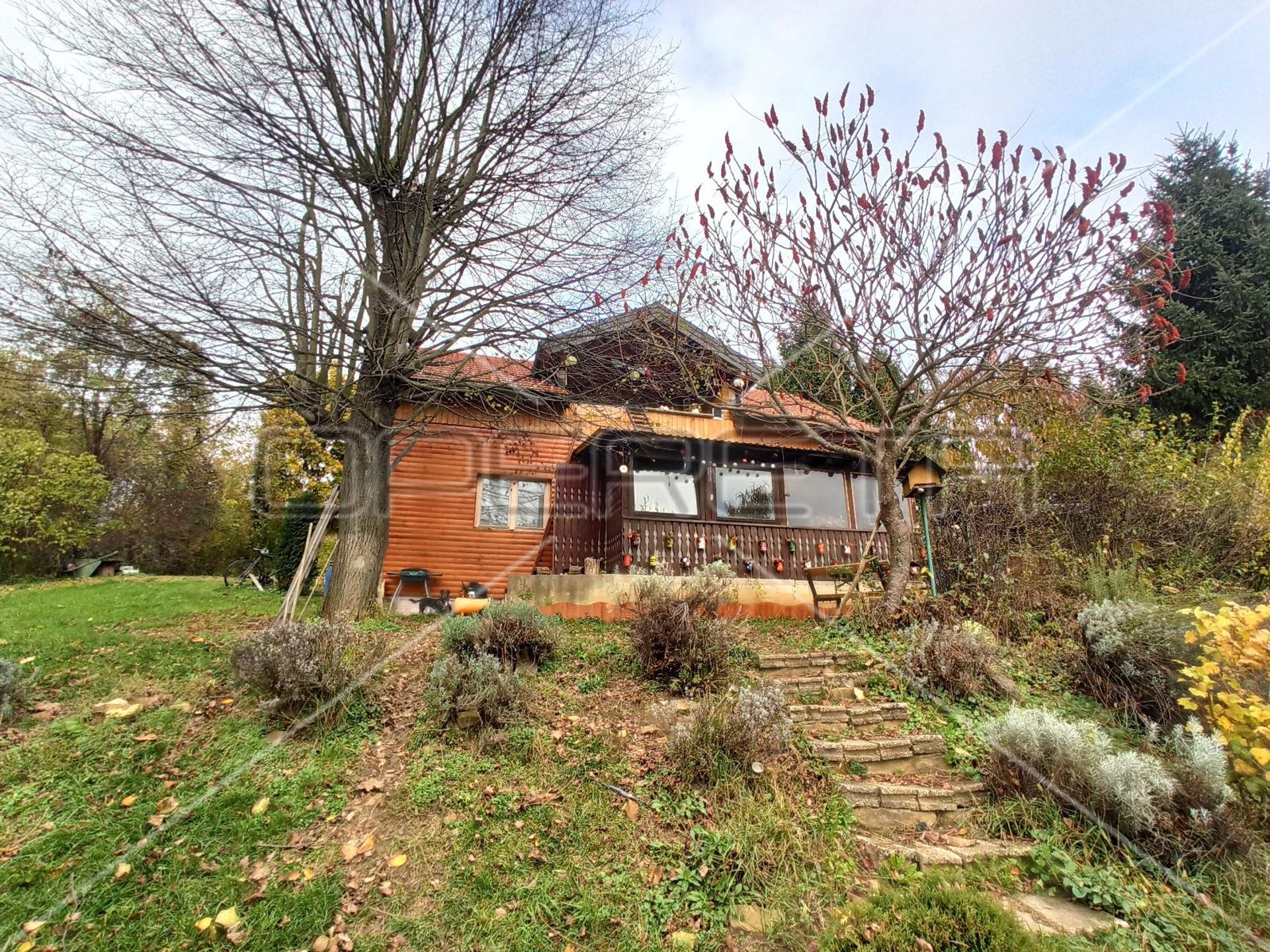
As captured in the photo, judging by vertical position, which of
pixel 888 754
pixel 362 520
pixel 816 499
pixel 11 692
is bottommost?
pixel 888 754

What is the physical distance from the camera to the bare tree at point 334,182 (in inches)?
252

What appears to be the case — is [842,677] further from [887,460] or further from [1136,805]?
[887,460]

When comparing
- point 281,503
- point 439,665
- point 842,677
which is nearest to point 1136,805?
point 842,677

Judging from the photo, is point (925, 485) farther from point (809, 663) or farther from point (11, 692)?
point (11, 692)

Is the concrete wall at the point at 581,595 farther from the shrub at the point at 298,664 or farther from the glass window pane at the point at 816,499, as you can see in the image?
the shrub at the point at 298,664

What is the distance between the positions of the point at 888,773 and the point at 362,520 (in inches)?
279

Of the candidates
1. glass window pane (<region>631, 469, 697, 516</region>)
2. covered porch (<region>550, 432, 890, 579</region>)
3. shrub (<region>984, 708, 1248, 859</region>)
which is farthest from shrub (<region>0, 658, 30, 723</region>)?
glass window pane (<region>631, 469, 697, 516</region>)

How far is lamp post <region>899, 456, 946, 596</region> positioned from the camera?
385 inches

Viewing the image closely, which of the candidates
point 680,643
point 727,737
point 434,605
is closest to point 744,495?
point 434,605

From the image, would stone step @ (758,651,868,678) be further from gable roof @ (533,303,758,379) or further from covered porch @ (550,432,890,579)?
covered porch @ (550,432,890,579)

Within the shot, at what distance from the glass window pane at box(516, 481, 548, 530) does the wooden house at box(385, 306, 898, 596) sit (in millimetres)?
25

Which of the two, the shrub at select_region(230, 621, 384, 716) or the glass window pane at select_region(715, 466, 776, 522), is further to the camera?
the glass window pane at select_region(715, 466, 776, 522)

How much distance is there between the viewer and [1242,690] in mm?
3795

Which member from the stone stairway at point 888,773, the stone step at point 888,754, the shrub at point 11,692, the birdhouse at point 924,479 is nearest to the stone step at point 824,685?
the stone stairway at point 888,773
